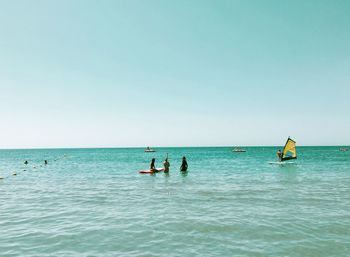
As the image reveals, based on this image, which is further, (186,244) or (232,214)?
(232,214)

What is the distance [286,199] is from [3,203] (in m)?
17.9

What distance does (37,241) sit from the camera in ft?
35.7

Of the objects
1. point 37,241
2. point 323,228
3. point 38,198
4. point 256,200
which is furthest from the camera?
point 38,198

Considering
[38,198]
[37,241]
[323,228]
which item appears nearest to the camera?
[37,241]

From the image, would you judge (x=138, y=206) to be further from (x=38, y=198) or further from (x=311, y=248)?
(x=311, y=248)

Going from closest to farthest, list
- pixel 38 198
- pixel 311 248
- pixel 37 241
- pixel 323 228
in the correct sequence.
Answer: pixel 311 248 < pixel 37 241 < pixel 323 228 < pixel 38 198

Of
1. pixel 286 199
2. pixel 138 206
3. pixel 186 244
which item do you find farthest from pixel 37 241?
pixel 286 199

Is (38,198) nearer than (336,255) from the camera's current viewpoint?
No

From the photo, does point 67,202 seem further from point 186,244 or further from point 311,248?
point 311,248

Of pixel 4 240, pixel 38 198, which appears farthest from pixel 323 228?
pixel 38 198

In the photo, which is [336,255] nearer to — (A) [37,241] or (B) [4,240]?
(A) [37,241]

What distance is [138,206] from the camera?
17.0 m

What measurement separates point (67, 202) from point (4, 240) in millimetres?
7635

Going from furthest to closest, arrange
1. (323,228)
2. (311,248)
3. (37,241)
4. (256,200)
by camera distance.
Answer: (256,200)
(323,228)
(37,241)
(311,248)
